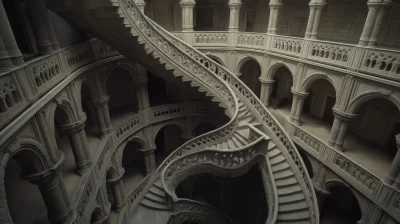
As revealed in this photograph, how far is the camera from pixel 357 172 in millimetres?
10875

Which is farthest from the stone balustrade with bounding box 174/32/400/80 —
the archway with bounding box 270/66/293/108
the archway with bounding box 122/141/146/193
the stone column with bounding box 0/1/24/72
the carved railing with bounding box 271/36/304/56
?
the stone column with bounding box 0/1/24/72

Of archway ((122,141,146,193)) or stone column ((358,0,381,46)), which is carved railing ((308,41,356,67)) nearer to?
stone column ((358,0,381,46))

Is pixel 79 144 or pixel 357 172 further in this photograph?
pixel 357 172

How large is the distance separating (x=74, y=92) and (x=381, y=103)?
14413 millimetres

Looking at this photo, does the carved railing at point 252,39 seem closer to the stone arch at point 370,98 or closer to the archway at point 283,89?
the archway at point 283,89

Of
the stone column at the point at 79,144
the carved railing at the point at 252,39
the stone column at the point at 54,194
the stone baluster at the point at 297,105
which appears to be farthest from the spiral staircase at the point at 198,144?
the stone column at the point at 54,194

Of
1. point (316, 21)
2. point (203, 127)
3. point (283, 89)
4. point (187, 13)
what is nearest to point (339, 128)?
point (316, 21)

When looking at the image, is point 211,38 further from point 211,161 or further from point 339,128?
point 339,128

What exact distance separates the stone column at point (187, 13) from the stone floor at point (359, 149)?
844 centimetres

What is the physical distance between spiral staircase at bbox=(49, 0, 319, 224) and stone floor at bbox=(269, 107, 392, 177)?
124 inches

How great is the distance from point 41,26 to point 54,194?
184 inches

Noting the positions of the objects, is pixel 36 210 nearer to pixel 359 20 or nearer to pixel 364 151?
pixel 364 151

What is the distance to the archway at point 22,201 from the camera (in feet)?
24.6

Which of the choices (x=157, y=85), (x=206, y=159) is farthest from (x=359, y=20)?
(x=157, y=85)
